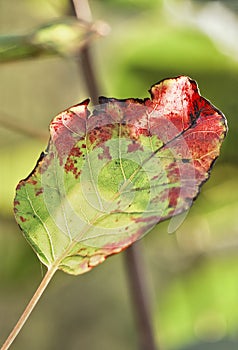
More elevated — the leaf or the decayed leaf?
the decayed leaf

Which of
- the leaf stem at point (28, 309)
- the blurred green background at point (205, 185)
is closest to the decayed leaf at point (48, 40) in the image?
the blurred green background at point (205, 185)

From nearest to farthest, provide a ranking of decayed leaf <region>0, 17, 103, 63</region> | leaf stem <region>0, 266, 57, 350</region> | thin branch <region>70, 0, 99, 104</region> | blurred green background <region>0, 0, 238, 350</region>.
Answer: leaf stem <region>0, 266, 57, 350</region>
decayed leaf <region>0, 17, 103, 63</region>
thin branch <region>70, 0, 99, 104</region>
blurred green background <region>0, 0, 238, 350</region>

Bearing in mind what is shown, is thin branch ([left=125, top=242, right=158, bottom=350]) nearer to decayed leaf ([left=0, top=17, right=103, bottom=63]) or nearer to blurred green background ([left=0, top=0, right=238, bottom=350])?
blurred green background ([left=0, top=0, right=238, bottom=350])

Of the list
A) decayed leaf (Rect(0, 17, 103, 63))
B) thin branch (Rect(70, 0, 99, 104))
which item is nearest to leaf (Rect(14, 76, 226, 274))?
decayed leaf (Rect(0, 17, 103, 63))

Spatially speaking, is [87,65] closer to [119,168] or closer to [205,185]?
[205,185]

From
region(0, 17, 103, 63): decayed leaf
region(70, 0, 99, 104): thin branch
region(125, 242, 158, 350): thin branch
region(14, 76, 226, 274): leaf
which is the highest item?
Result: region(70, 0, 99, 104): thin branch

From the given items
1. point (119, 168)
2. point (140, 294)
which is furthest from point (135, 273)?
point (119, 168)

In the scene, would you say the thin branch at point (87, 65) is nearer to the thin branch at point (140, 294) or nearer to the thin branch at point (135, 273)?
the thin branch at point (135, 273)
